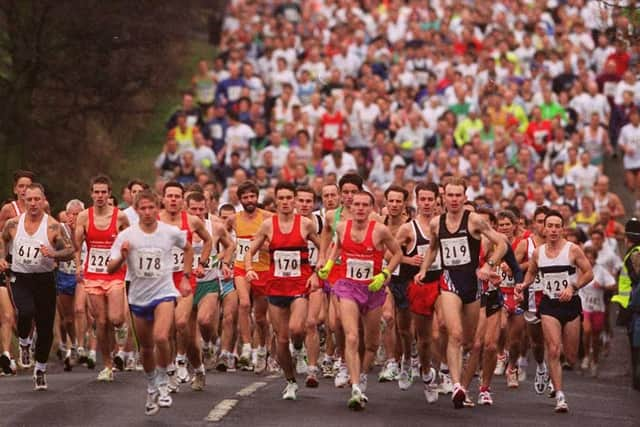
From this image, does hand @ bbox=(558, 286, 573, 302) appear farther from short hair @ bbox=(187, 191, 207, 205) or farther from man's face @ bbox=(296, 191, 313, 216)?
short hair @ bbox=(187, 191, 207, 205)

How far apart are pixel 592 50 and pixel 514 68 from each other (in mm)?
2312

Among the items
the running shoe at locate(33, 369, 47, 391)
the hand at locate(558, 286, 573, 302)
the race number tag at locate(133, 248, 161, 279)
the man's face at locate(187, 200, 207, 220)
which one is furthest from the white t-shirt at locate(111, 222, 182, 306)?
the hand at locate(558, 286, 573, 302)

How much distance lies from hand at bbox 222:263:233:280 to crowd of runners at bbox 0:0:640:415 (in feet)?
0.13

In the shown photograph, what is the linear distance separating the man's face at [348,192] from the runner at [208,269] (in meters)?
1.52

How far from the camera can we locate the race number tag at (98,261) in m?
21.0

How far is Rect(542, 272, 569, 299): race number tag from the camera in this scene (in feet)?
65.4

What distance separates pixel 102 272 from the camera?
21.0m

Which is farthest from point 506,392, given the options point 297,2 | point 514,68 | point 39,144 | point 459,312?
A: point 297,2

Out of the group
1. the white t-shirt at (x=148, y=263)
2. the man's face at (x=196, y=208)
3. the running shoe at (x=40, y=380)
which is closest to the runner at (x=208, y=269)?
the man's face at (x=196, y=208)

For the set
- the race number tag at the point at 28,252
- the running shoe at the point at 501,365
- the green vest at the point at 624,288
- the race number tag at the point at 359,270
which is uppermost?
the race number tag at the point at 28,252

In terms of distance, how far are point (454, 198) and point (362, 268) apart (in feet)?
4.08

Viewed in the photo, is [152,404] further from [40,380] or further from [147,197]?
[40,380]

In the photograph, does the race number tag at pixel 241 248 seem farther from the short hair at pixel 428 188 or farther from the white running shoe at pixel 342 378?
the short hair at pixel 428 188

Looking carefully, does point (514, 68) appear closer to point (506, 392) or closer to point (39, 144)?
point (39, 144)
